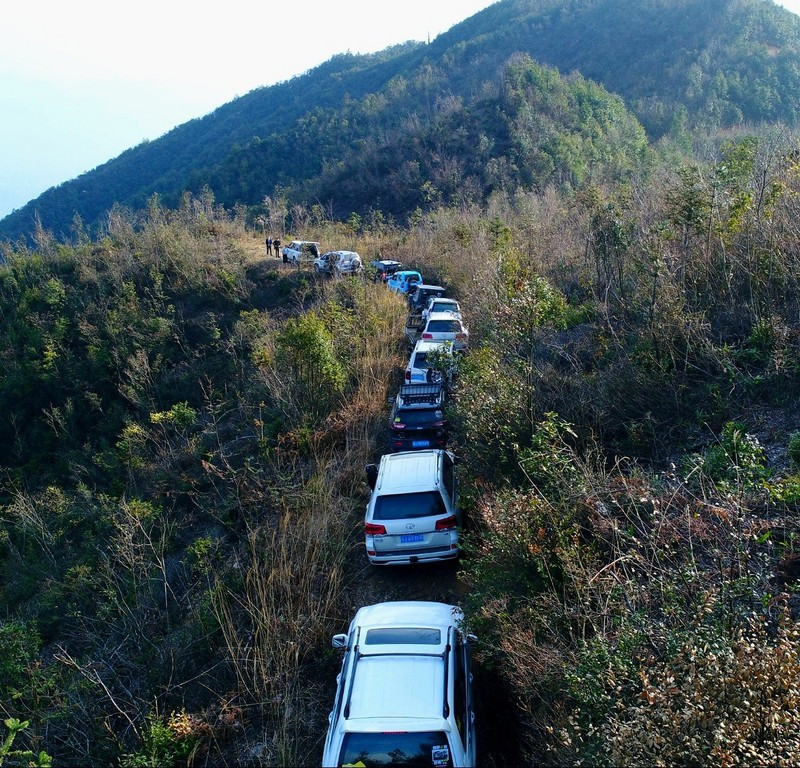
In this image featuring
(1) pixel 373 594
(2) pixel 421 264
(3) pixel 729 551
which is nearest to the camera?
(3) pixel 729 551

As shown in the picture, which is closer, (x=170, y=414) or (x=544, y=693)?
(x=544, y=693)

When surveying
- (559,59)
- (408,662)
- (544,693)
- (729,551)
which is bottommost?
(544,693)

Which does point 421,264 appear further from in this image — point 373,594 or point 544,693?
point 544,693

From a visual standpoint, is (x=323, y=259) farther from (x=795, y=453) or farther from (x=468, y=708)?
(x=468, y=708)

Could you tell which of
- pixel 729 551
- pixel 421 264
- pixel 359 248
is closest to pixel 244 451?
pixel 729 551

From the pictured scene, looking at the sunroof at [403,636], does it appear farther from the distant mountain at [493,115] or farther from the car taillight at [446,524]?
the distant mountain at [493,115]

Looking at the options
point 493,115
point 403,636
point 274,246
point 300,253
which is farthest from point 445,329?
point 493,115

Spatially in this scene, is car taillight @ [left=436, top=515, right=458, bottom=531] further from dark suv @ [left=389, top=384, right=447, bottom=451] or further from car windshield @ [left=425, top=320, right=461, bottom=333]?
car windshield @ [left=425, top=320, right=461, bottom=333]
